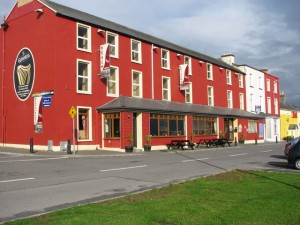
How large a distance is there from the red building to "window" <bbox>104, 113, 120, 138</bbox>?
0.07m

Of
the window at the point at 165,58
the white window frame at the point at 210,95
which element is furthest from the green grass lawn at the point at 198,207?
the white window frame at the point at 210,95

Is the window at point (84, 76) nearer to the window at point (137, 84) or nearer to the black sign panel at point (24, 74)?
the black sign panel at point (24, 74)

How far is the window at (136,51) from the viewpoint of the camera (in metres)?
31.9

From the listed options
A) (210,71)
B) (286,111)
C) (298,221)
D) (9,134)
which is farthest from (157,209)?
(286,111)

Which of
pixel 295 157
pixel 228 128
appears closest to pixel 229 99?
pixel 228 128

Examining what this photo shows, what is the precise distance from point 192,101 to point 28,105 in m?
17.5

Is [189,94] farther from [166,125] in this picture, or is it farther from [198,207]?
[198,207]

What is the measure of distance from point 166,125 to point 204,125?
7120 mm

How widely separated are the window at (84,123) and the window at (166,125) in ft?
16.7

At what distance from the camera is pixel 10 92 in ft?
99.8

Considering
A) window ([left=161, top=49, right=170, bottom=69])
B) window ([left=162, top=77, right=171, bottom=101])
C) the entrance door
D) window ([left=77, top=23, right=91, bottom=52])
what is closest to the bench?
window ([left=162, top=77, right=171, bottom=101])

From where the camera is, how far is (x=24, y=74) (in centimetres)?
2861

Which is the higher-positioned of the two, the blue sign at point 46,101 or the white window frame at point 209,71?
the white window frame at point 209,71

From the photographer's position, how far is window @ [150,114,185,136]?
30203mm
